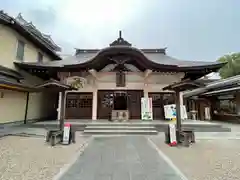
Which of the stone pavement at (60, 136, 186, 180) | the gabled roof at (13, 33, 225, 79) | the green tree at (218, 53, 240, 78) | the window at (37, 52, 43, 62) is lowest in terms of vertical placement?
the stone pavement at (60, 136, 186, 180)

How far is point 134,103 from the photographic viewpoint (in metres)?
9.77

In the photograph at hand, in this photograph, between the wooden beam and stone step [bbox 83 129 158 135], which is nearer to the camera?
stone step [bbox 83 129 158 135]

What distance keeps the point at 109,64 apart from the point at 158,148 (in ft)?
21.7

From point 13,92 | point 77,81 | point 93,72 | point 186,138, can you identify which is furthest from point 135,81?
point 13,92

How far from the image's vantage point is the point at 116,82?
31.5 feet

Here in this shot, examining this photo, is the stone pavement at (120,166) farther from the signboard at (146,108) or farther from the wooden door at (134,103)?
the wooden door at (134,103)

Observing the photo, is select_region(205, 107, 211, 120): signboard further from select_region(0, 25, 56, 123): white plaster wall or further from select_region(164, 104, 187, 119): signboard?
select_region(0, 25, 56, 123): white plaster wall

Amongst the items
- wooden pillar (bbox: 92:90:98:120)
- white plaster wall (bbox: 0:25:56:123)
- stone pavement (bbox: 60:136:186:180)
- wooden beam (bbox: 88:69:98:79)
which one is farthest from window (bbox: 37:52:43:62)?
stone pavement (bbox: 60:136:186:180)

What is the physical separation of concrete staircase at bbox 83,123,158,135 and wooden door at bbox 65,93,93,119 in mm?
2747

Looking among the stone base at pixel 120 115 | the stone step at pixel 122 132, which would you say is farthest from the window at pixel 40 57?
the stone step at pixel 122 132

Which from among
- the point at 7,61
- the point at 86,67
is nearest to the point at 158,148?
the point at 86,67

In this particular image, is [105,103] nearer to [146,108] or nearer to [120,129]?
[146,108]

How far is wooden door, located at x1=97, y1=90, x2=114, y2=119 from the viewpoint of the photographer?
32.0 feet

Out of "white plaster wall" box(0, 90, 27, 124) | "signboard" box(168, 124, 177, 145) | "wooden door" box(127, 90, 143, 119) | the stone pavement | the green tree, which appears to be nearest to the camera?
the stone pavement
